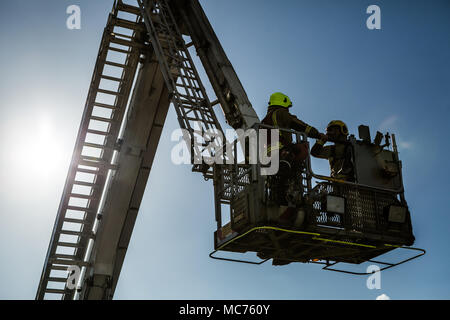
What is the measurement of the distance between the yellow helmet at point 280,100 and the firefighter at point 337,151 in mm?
851

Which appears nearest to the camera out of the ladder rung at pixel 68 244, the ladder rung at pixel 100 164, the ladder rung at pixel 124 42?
the ladder rung at pixel 124 42

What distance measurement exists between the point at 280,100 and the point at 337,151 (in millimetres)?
1324

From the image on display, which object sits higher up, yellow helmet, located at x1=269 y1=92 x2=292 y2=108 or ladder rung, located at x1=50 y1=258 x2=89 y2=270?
yellow helmet, located at x1=269 y1=92 x2=292 y2=108

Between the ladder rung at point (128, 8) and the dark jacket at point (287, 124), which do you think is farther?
the ladder rung at point (128, 8)

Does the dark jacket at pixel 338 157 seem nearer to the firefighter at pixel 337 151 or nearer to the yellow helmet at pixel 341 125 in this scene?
the firefighter at pixel 337 151

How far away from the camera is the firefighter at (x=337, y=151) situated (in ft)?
30.1

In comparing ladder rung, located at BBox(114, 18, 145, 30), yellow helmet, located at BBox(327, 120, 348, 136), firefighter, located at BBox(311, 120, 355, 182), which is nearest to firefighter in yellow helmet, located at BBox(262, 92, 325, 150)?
firefighter, located at BBox(311, 120, 355, 182)

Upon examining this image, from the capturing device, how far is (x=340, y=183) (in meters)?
8.66

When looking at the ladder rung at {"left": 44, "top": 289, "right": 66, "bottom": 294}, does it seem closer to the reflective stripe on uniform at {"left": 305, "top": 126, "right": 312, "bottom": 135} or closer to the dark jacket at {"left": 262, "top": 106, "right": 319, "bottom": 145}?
the dark jacket at {"left": 262, "top": 106, "right": 319, "bottom": 145}

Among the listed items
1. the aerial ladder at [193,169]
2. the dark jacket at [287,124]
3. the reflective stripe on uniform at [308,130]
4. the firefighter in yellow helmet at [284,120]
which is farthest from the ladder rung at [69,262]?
the reflective stripe on uniform at [308,130]

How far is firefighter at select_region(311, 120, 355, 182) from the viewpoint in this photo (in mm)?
9188

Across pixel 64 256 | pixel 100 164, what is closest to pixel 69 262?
pixel 64 256

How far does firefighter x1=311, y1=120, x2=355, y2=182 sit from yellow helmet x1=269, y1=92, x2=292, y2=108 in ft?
2.79

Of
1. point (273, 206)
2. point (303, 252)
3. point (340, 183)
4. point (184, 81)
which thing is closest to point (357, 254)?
point (303, 252)
